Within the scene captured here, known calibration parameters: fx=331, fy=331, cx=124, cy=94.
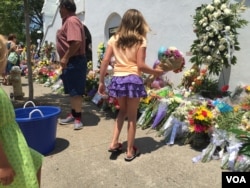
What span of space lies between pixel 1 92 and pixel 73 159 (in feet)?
6.83

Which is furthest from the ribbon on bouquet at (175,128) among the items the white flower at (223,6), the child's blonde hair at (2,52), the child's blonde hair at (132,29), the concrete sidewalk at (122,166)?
the child's blonde hair at (2,52)

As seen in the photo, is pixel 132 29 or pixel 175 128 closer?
pixel 132 29

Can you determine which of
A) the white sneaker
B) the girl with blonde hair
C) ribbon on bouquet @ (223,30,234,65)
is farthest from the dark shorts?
ribbon on bouquet @ (223,30,234,65)

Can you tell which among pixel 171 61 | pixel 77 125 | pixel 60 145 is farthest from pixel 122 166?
pixel 77 125

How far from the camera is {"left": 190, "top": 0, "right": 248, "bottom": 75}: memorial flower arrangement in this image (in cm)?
434

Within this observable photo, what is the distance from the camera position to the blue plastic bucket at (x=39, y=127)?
3.56 metres

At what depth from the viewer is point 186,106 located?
4270mm

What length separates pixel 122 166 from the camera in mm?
3576

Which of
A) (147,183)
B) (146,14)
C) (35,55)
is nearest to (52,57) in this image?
(35,55)

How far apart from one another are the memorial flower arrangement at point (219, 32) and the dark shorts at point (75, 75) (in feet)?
5.46

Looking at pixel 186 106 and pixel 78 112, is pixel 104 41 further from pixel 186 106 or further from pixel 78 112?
pixel 186 106

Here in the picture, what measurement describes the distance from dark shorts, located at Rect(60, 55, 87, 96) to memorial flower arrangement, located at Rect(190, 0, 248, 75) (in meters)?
1.66

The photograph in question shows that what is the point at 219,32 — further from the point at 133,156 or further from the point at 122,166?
the point at 122,166

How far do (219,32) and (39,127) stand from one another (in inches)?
102
